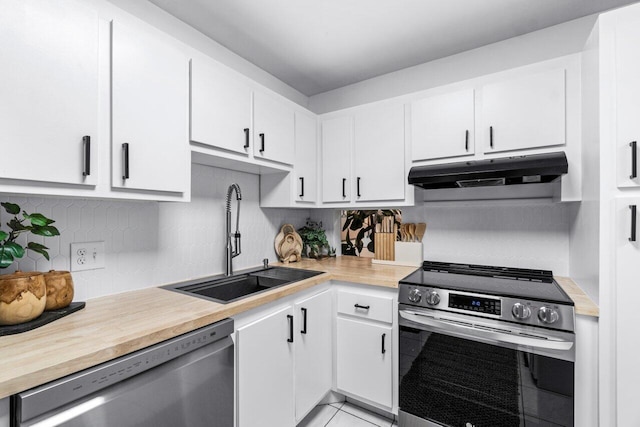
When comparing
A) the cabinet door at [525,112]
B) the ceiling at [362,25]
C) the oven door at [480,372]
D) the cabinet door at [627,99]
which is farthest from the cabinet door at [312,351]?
the ceiling at [362,25]

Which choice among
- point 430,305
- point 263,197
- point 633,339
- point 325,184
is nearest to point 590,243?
point 633,339

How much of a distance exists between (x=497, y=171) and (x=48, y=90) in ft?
6.62

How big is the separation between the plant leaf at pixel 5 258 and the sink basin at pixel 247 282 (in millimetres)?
766

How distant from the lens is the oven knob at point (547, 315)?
134 centimetres

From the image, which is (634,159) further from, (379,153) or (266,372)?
(266,372)

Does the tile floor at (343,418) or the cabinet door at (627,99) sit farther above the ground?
the cabinet door at (627,99)

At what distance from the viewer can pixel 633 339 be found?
121cm

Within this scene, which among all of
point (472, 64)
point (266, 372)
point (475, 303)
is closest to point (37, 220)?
point (266, 372)

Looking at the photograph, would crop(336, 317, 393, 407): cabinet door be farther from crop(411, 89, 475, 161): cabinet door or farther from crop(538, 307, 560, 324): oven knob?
crop(411, 89, 475, 161): cabinet door

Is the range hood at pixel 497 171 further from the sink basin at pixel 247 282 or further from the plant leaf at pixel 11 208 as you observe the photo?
the plant leaf at pixel 11 208

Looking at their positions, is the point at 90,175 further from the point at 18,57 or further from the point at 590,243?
the point at 590,243

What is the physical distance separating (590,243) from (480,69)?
1.40 m

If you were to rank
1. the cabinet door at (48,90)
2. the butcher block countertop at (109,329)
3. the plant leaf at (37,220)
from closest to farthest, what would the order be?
1. the butcher block countertop at (109,329)
2. the cabinet door at (48,90)
3. the plant leaf at (37,220)

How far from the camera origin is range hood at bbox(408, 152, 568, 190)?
5.01ft
